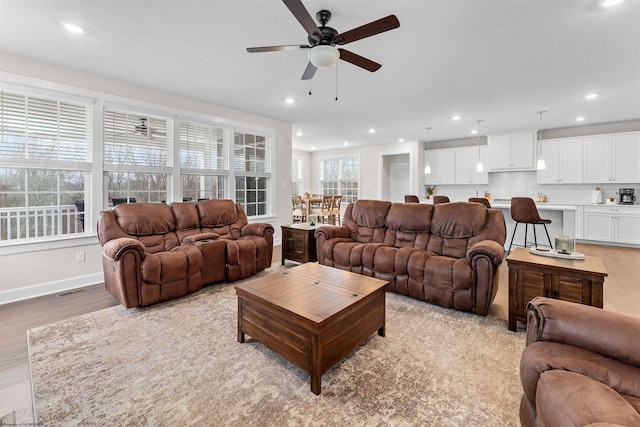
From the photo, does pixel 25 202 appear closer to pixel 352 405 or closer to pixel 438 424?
pixel 352 405

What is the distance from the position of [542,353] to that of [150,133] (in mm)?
4834

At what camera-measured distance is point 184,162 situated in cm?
455

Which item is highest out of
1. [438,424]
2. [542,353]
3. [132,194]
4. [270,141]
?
[270,141]

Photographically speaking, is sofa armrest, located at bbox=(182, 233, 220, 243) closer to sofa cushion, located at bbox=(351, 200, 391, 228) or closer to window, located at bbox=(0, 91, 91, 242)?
window, located at bbox=(0, 91, 91, 242)

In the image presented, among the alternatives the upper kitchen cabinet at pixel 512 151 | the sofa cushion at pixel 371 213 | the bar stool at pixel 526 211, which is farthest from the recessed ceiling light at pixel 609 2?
the upper kitchen cabinet at pixel 512 151

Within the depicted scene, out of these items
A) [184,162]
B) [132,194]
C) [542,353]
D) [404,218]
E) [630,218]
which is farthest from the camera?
[630,218]

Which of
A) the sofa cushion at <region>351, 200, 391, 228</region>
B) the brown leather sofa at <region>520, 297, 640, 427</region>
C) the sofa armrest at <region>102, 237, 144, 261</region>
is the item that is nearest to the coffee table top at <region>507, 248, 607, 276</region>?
the brown leather sofa at <region>520, 297, 640, 427</region>

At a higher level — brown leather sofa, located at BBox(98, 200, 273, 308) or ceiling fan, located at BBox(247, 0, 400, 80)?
ceiling fan, located at BBox(247, 0, 400, 80)

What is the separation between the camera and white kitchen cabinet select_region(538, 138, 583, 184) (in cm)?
606

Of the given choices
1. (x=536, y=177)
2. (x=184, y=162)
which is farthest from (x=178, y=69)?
(x=536, y=177)

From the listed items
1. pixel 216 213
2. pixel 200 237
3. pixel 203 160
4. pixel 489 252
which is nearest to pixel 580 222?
pixel 489 252

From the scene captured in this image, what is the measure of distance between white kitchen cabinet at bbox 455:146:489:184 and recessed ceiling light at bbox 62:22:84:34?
7.68m

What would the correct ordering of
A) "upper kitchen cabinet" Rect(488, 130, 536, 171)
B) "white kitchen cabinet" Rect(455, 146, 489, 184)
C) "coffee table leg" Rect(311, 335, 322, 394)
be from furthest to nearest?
"white kitchen cabinet" Rect(455, 146, 489, 184), "upper kitchen cabinet" Rect(488, 130, 536, 171), "coffee table leg" Rect(311, 335, 322, 394)

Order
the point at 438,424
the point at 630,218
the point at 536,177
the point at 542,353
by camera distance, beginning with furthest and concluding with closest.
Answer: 1. the point at 536,177
2. the point at 630,218
3. the point at 438,424
4. the point at 542,353
